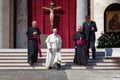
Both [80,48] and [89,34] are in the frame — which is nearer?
[80,48]

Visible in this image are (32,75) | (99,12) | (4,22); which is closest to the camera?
(32,75)

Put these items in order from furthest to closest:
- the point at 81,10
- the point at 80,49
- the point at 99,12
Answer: the point at 99,12
the point at 81,10
the point at 80,49

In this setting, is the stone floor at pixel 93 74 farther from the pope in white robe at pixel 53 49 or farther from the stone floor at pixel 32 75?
the pope in white robe at pixel 53 49

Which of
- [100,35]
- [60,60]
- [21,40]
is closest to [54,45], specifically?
[60,60]

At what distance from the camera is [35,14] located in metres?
29.1

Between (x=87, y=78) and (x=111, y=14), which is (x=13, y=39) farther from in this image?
(x=87, y=78)

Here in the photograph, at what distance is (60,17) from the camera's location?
1145 inches

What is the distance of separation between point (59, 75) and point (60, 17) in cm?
917

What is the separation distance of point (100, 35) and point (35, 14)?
170 inches

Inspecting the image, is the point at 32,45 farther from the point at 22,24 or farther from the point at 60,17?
the point at 60,17

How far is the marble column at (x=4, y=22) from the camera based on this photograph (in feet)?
85.4

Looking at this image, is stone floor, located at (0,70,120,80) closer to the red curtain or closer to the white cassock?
the white cassock

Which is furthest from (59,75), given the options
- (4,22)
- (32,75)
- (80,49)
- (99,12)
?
(99,12)

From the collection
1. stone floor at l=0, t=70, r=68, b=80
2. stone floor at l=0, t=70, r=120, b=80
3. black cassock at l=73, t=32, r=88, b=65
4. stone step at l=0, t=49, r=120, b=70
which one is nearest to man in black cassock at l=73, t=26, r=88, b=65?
black cassock at l=73, t=32, r=88, b=65
